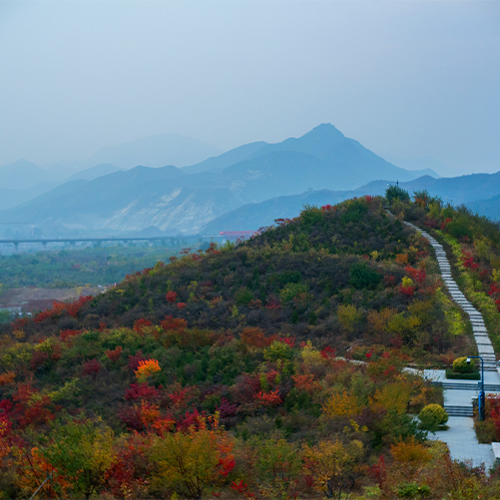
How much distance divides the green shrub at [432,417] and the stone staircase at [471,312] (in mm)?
4029

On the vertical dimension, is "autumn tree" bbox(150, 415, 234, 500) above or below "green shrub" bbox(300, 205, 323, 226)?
below

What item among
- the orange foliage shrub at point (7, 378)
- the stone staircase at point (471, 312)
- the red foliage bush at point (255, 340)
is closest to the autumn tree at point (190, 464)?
the red foliage bush at point (255, 340)

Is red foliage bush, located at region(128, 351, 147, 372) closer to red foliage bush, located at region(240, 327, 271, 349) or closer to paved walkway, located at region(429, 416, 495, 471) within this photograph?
red foliage bush, located at region(240, 327, 271, 349)

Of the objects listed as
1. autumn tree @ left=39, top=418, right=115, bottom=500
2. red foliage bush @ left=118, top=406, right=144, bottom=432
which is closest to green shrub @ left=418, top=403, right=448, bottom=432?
red foliage bush @ left=118, top=406, right=144, bottom=432

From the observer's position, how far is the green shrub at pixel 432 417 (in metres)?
10.4

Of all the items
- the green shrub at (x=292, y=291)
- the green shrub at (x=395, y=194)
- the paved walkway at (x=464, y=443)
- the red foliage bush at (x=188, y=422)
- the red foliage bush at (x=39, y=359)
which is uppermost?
the green shrub at (x=395, y=194)

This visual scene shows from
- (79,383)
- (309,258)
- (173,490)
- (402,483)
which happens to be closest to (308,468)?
(402,483)

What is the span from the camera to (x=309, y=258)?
25000 mm

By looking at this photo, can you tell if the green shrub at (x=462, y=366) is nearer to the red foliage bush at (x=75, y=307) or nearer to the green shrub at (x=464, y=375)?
the green shrub at (x=464, y=375)

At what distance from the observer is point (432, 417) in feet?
34.5

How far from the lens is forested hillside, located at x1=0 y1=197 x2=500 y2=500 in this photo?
7.95 m

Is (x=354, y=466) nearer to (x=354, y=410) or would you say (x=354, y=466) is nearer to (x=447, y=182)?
(x=354, y=410)

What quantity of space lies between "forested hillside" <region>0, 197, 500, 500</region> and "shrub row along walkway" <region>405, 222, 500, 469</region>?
41 centimetres

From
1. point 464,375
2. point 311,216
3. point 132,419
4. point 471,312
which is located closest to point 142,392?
point 132,419
